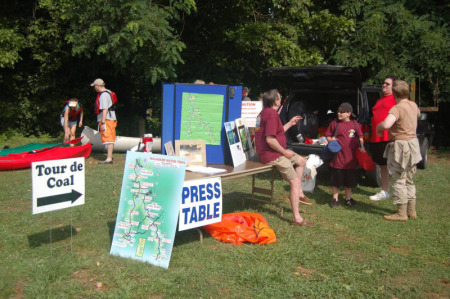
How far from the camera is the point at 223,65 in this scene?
517 inches

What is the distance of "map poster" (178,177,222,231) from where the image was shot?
4.46 m

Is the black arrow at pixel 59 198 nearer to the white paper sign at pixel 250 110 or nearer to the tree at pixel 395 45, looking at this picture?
the white paper sign at pixel 250 110

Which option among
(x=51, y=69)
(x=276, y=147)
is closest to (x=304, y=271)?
(x=276, y=147)

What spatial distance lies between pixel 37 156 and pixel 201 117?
5.22 metres

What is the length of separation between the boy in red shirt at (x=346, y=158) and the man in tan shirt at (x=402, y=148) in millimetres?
693

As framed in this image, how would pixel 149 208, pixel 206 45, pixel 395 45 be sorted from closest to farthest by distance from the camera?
pixel 149 208 → pixel 395 45 → pixel 206 45

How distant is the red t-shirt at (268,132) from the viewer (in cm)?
544

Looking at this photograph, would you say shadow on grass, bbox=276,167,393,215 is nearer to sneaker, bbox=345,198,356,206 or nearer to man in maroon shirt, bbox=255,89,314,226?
sneaker, bbox=345,198,356,206

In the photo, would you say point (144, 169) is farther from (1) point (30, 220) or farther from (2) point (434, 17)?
(2) point (434, 17)

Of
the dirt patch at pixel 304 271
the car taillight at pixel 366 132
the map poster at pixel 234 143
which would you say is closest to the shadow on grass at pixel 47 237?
the map poster at pixel 234 143

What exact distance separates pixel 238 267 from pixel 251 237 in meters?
0.68

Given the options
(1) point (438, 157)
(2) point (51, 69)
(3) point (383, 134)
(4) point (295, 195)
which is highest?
(2) point (51, 69)

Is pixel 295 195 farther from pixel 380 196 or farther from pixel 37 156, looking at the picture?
pixel 37 156

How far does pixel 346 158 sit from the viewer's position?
6660 mm
